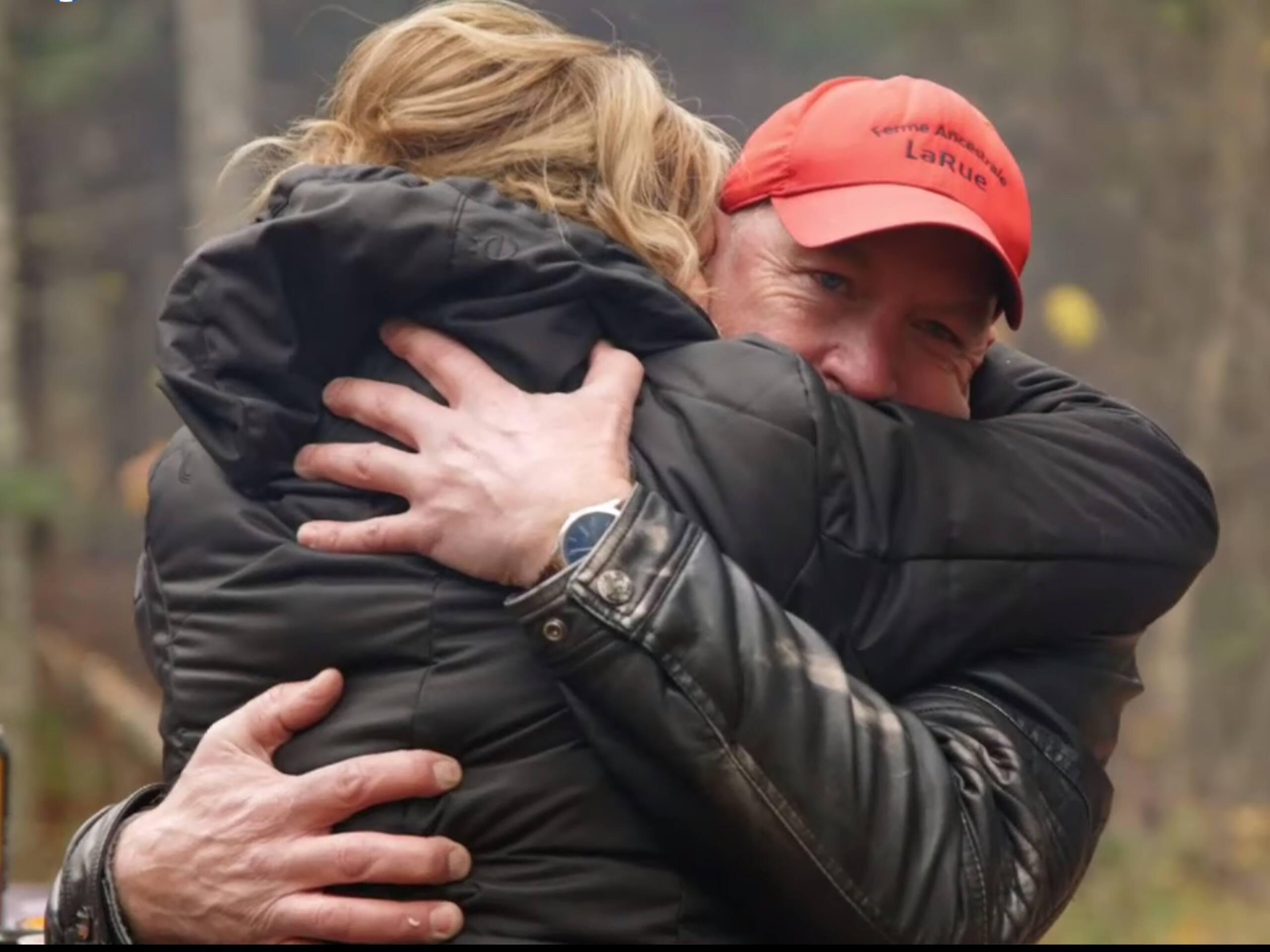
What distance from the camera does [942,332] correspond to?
1861 mm

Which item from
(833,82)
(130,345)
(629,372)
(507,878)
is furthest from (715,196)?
(130,345)

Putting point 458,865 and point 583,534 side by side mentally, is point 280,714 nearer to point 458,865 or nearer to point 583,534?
point 458,865

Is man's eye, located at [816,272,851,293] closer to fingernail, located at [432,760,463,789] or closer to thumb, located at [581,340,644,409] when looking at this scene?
thumb, located at [581,340,644,409]

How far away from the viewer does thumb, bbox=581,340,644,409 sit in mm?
1614

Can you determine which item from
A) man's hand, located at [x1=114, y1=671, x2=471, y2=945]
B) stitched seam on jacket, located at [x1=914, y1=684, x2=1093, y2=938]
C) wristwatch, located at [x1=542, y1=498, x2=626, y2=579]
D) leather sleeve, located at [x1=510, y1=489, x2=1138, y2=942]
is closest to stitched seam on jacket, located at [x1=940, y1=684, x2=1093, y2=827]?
stitched seam on jacket, located at [x1=914, y1=684, x2=1093, y2=938]

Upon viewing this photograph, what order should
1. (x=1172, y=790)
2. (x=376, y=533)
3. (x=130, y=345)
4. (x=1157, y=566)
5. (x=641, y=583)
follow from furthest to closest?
(x=130, y=345) < (x=1172, y=790) < (x=1157, y=566) < (x=376, y=533) < (x=641, y=583)

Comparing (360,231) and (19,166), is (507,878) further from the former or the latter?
(19,166)

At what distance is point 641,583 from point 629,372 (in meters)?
0.26

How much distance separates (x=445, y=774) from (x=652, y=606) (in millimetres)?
251

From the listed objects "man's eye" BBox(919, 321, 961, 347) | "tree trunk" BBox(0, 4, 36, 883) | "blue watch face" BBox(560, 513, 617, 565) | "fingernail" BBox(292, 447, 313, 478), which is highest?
"man's eye" BBox(919, 321, 961, 347)

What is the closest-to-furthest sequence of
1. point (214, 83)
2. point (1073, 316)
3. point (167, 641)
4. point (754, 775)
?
1. point (754, 775)
2. point (167, 641)
3. point (214, 83)
4. point (1073, 316)

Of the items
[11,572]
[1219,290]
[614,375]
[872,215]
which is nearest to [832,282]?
[872,215]

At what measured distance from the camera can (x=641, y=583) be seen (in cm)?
147

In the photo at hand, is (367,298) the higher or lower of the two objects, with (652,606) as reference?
higher
